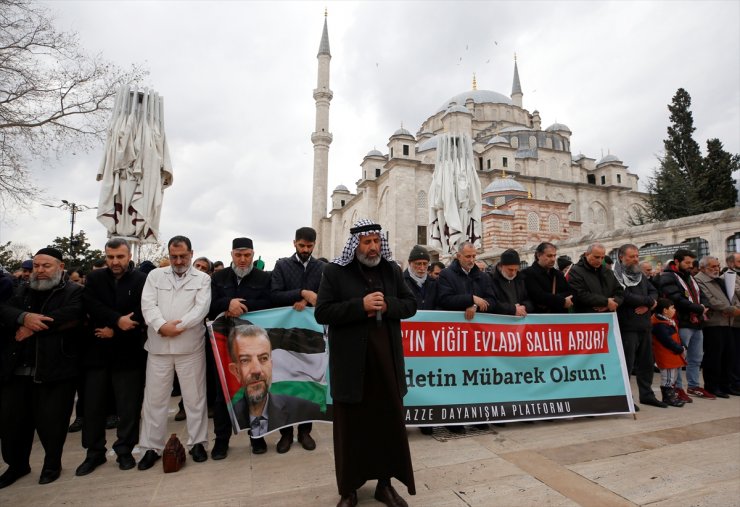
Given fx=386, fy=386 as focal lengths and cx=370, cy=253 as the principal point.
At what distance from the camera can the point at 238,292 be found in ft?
13.3

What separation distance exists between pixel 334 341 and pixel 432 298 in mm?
2443

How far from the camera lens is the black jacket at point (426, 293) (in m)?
4.84

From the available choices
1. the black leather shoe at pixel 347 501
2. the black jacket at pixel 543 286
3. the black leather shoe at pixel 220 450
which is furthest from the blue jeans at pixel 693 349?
the black leather shoe at pixel 220 450

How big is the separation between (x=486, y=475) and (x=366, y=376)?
1377 mm

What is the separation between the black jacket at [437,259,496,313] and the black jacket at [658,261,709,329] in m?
3.08

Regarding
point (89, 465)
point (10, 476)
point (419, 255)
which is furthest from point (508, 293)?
point (10, 476)

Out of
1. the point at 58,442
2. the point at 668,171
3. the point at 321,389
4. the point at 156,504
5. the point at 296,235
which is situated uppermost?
the point at 668,171

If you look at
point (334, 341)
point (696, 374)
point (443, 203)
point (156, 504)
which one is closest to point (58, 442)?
point (156, 504)

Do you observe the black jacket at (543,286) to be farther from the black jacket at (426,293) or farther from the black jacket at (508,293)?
the black jacket at (426,293)

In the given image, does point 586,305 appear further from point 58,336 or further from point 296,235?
point 58,336

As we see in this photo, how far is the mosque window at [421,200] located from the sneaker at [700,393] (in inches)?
1246

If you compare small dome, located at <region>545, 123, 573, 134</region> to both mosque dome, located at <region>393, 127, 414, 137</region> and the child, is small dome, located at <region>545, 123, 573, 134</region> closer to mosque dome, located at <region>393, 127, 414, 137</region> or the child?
mosque dome, located at <region>393, 127, 414, 137</region>

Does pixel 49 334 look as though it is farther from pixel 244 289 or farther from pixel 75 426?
pixel 75 426

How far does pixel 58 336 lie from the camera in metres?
3.28
